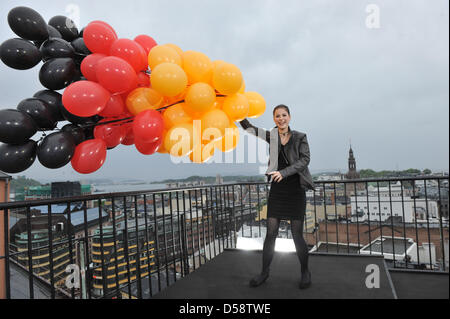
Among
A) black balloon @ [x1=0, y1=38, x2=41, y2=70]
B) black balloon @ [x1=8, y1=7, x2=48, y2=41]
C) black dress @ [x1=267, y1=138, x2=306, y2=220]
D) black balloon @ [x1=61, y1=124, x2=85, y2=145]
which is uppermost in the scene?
black balloon @ [x1=8, y1=7, x2=48, y2=41]

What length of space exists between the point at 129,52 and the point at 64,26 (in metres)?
0.80

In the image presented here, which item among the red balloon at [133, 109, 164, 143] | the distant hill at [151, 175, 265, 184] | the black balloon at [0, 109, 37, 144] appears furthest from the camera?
the distant hill at [151, 175, 265, 184]

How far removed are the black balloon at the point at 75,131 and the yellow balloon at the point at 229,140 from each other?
3.56 feet

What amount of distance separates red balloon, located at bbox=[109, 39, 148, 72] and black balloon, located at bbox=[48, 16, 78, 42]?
2.03ft

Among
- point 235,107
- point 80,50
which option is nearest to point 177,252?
point 235,107

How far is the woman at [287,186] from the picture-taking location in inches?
78.2

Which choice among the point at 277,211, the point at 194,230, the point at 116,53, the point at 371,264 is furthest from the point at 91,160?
the point at 371,264

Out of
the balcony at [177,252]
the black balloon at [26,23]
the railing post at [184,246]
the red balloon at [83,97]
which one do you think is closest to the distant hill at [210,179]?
the balcony at [177,252]

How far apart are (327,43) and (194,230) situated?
11.4ft

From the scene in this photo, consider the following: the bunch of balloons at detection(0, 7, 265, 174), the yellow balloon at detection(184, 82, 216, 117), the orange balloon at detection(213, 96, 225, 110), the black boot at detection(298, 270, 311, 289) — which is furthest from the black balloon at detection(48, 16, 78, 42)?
the black boot at detection(298, 270, 311, 289)

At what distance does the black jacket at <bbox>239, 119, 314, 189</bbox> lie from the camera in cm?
194

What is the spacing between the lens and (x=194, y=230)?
3188 millimetres

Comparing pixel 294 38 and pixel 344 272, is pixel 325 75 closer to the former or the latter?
pixel 294 38

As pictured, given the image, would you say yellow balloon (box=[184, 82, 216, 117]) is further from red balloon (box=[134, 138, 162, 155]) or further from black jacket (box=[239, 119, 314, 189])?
black jacket (box=[239, 119, 314, 189])
